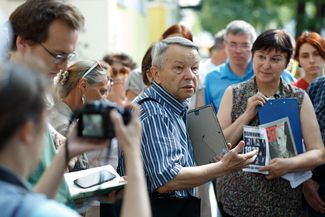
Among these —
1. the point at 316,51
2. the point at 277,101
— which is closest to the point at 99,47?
the point at 316,51

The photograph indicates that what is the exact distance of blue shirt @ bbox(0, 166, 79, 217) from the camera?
5.54 feet

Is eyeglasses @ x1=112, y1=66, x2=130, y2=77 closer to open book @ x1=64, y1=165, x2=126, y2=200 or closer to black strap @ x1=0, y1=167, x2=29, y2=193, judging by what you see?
open book @ x1=64, y1=165, x2=126, y2=200

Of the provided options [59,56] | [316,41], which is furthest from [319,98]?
[59,56]

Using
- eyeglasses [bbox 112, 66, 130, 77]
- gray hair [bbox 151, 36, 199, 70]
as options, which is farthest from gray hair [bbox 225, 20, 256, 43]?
gray hair [bbox 151, 36, 199, 70]

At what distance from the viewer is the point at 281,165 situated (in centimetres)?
Answer: 392

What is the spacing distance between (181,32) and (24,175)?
4.24 meters

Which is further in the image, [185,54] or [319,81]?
[319,81]

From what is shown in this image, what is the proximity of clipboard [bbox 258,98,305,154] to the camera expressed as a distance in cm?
210

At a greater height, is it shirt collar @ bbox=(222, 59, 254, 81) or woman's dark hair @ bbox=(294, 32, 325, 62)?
woman's dark hair @ bbox=(294, 32, 325, 62)

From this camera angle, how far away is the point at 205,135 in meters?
3.70

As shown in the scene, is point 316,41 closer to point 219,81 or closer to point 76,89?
point 219,81

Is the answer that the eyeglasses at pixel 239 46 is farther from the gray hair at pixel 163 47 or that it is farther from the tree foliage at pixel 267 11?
the tree foliage at pixel 267 11

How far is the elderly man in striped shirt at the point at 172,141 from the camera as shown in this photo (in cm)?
333

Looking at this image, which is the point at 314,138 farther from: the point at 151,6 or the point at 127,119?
the point at 151,6
